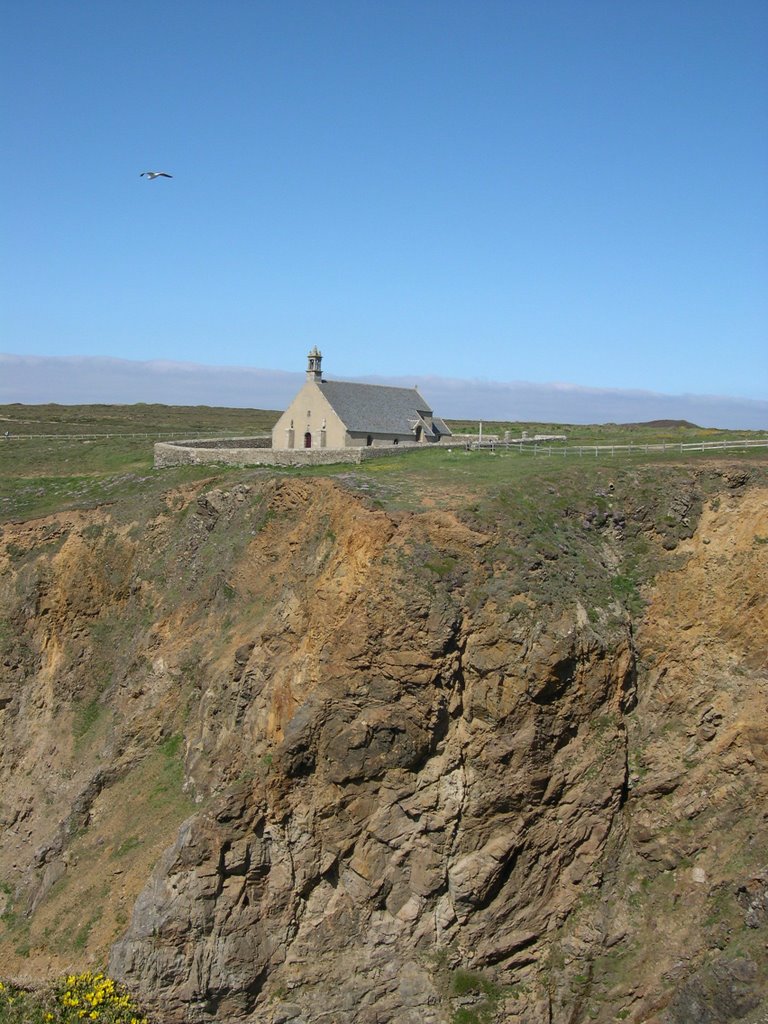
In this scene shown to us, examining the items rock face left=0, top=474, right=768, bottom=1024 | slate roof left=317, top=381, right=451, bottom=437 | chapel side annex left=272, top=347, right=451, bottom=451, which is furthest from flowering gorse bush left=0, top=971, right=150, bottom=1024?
slate roof left=317, top=381, right=451, bottom=437

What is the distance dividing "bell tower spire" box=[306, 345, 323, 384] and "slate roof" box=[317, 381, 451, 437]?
0.83m

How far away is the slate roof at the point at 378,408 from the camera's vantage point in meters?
47.5

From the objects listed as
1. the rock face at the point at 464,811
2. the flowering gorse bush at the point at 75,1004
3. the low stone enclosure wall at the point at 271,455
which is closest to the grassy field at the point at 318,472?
the low stone enclosure wall at the point at 271,455

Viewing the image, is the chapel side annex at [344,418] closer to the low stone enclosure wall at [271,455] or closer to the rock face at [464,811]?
the low stone enclosure wall at [271,455]

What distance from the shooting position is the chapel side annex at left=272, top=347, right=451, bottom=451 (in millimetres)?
46875

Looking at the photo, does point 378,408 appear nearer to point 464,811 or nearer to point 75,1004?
point 464,811

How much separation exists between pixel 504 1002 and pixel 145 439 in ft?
166

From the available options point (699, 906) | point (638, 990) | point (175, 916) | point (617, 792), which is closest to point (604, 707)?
point (617, 792)

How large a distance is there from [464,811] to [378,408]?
1154 inches

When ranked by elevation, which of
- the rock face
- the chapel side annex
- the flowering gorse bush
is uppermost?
the chapel side annex

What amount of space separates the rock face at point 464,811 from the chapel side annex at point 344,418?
19860 millimetres

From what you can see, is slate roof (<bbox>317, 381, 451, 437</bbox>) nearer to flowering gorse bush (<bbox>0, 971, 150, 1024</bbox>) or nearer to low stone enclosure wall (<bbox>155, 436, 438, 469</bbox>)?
low stone enclosure wall (<bbox>155, 436, 438, 469</bbox>)

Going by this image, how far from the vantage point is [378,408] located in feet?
165

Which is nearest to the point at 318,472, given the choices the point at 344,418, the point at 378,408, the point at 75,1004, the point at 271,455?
the point at 271,455
